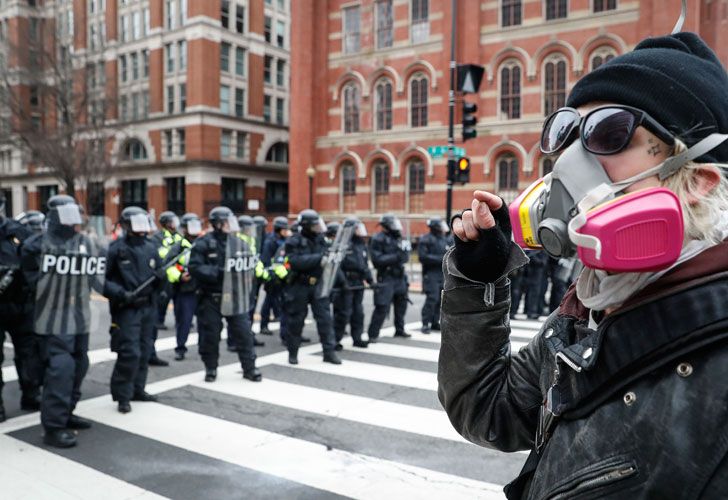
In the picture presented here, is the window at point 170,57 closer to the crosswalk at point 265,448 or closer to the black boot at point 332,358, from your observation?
the black boot at point 332,358

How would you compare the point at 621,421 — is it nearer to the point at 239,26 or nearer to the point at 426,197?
the point at 426,197

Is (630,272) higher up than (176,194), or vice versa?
(176,194)

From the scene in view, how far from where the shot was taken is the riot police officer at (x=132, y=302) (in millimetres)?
6297

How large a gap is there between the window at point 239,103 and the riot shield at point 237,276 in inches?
1458

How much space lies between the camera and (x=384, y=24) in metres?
31.1

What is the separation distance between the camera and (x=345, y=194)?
108 ft

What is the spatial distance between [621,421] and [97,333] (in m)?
10.7

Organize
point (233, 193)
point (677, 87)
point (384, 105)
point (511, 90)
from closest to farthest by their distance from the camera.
A: point (677, 87) → point (511, 90) → point (384, 105) → point (233, 193)

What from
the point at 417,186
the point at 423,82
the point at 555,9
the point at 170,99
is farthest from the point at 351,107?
the point at 170,99

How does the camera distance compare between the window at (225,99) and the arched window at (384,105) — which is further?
the window at (225,99)

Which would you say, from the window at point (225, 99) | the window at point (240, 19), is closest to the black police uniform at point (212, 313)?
the window at point (225, 99)

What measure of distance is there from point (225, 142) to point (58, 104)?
595 inches

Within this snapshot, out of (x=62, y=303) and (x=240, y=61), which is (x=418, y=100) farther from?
(x=62, y=303)

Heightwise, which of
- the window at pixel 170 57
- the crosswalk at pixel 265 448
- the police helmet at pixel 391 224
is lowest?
the crosswalk at pixel 265 448
